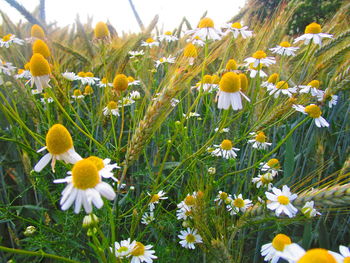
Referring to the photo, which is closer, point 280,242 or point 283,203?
point 280,242

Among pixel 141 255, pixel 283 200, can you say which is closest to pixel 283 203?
pixel 283 200

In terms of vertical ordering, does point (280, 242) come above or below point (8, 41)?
below

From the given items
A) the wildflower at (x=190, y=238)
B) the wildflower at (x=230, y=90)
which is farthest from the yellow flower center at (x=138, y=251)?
the wildflower at (x=230, y=90)

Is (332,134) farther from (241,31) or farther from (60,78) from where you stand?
(60,78)

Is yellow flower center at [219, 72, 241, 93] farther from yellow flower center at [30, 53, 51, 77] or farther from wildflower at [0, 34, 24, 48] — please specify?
wildflower at [0, 34, 24, 48]

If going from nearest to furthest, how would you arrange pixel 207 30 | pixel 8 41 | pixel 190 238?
pixel 190 238 → pixel 207 30 → pixel 8 41

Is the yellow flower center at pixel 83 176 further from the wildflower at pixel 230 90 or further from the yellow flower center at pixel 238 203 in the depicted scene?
the yellow flower center at pixel 238 203

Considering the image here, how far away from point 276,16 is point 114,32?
4.09 feet

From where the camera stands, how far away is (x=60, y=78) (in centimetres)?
104

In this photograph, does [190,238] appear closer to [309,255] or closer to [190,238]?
[190,238]

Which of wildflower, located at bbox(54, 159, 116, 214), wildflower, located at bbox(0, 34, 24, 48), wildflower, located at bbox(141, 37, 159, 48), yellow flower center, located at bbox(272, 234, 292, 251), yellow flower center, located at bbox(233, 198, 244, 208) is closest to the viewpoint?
wildflower, located at bbox(54, 159, 116, 214)

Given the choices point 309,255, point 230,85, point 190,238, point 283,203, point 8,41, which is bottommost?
point 190,238

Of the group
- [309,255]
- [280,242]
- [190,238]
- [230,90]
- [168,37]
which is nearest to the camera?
[309,255]

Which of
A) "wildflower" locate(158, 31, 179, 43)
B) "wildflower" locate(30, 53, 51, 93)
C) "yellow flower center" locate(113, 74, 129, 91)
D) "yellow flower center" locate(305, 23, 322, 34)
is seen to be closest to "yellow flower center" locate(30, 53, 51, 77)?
"wildflower" locate(30, 53, 51, 93)
